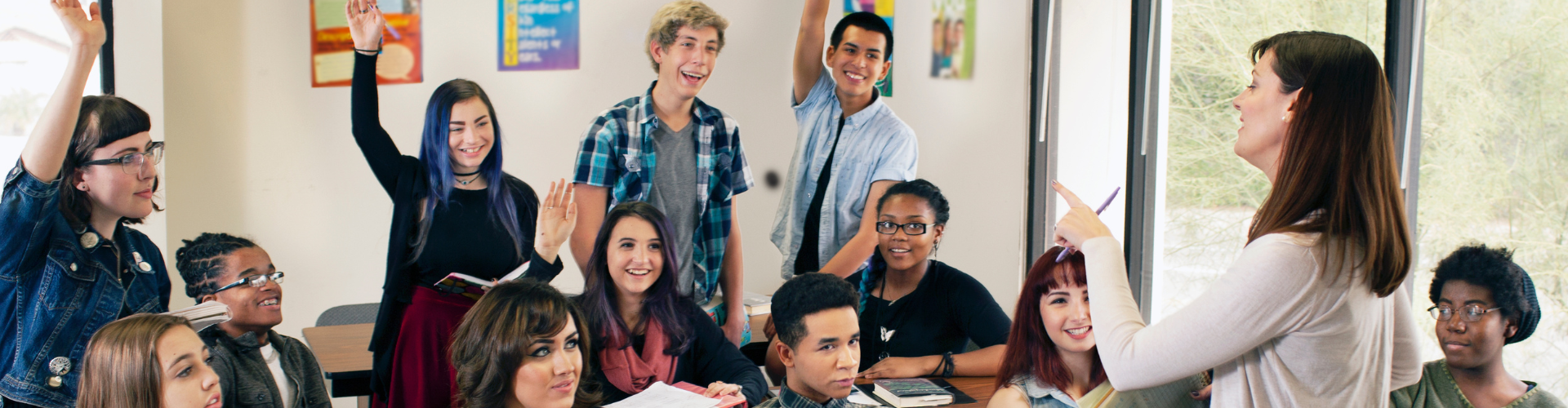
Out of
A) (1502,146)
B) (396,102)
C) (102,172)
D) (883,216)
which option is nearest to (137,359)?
(102,172)

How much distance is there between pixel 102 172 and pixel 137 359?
2.13 feet

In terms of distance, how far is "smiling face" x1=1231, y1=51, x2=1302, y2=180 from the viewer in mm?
1401

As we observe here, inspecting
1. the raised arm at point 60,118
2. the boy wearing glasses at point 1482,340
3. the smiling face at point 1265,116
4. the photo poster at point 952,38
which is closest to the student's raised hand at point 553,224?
the raised arm at point 60,118

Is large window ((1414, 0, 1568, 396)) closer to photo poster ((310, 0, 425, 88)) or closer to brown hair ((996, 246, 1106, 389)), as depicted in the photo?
brown hair ((996, 246, 1106, 389))

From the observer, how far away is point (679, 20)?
123 inches

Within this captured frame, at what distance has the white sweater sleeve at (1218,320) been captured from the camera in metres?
1.29

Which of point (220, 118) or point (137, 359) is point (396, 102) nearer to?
point (220, 118)

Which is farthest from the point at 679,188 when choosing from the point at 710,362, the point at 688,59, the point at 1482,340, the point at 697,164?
the point at 1482,340

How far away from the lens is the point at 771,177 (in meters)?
3.59

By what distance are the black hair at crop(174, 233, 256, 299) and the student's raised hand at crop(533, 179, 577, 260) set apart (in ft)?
2.65

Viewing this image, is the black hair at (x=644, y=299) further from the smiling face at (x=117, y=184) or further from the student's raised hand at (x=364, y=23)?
the smiling face at (x=117, y=184)

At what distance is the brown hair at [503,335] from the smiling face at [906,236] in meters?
1.22

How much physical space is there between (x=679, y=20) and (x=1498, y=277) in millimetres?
2428

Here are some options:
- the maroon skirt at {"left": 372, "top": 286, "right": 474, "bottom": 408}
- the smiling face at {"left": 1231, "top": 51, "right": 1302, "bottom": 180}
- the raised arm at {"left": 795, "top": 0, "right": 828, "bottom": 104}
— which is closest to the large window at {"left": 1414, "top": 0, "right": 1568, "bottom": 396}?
the smiling face at {"left": 1231, "top": 51, "right": 1302, "bottom": 180}
